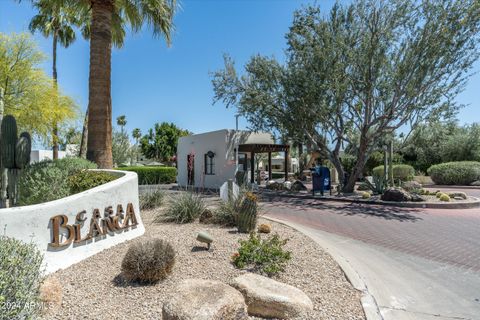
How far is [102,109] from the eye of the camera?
884 cm

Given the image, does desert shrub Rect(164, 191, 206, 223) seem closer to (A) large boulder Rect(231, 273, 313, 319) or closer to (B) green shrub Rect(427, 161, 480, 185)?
(A) large boulder Rect(231, 273, 313, 319)

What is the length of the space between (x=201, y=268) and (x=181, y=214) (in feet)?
11.1

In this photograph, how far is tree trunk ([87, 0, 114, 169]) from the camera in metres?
8.83

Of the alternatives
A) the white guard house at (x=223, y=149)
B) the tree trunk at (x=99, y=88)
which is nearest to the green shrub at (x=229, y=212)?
the tree trunk at (x=99, y=88)

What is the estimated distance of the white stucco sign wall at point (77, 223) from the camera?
412 cm

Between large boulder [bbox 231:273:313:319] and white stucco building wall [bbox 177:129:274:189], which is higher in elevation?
white stucco building wall [bbox 177:129:274:189]

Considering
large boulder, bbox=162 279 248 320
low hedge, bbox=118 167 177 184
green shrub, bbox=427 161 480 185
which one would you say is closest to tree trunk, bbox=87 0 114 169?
large boulder, bbox=162 279 248 320

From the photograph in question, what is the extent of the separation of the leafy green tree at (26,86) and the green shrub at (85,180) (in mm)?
9246

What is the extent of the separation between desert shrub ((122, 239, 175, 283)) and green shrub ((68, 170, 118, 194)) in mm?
3342

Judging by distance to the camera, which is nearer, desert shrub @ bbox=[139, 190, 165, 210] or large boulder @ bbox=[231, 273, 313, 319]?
large boulder @ bbox=[231, 273, 313, 319]

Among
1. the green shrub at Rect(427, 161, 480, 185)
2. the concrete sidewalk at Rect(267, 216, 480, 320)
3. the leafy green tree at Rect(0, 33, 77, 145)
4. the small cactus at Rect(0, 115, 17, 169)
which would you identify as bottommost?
the concrete sidewalk at Rect(267, 216, 480, 320)

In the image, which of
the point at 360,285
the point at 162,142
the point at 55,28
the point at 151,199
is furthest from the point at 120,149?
the point at 360,285

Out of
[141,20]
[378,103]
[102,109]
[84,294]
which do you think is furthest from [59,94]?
[378,103]

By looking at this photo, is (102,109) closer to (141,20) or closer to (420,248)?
(141,20)
